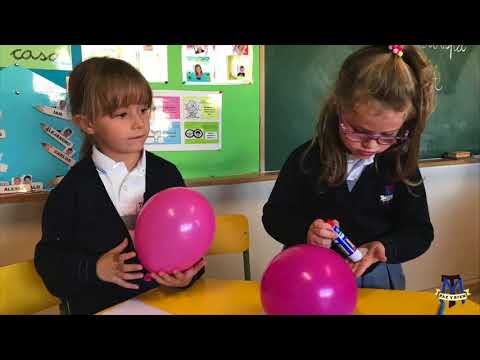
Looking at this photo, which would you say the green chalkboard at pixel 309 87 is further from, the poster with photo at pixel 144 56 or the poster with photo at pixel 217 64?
the poster with photo at pixel 144 56

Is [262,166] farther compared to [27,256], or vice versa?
[262,166]

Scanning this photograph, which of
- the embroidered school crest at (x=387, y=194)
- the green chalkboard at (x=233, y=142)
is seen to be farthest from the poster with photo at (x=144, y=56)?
the embroidered school crest at (x=387, y=194)

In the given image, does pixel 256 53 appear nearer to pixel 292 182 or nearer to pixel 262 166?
pixel 262 166

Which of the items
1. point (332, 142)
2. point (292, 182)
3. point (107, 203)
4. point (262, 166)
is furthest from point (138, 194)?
point (262, 166)

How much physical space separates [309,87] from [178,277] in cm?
121

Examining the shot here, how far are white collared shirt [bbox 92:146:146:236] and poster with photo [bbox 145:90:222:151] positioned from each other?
1.68ft

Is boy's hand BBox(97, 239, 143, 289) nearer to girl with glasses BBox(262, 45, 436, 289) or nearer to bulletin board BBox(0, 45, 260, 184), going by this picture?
girl with glasses BBox(262, 45, 436, 289)

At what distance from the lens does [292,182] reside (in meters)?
1.29

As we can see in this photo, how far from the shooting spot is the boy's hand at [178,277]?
0.98 metres

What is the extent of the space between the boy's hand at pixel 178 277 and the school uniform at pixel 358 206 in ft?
0.98

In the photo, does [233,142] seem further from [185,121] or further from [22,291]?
[22,291]

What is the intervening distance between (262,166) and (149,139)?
1.65 feet

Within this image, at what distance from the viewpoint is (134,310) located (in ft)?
3.20

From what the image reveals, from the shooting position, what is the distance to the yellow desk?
0.96m
